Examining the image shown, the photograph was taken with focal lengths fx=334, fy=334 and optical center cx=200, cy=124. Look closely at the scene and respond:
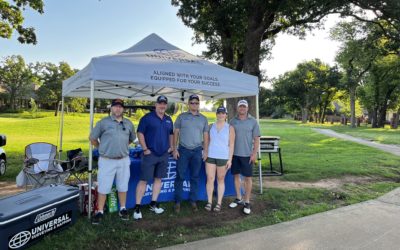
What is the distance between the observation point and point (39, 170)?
6.44 m

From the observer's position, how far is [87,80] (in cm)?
549

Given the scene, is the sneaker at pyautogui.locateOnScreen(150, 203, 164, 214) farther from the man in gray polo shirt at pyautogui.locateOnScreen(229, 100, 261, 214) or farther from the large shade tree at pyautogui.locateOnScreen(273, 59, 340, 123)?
the large shade tree at pyautogui.locateOnScreen(273, 59, 340, 123)

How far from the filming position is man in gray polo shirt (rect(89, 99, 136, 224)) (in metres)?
5.09

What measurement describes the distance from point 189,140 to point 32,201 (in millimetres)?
2532

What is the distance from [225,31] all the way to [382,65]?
3735 cm

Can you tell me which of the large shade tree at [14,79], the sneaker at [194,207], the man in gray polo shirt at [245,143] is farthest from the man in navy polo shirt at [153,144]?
the large shade tree at [14,79]

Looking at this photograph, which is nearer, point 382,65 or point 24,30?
point 24,30

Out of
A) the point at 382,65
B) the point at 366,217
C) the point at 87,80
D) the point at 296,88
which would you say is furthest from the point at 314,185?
the point at 296,88

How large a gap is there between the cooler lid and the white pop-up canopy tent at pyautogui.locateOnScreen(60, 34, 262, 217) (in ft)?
1.93

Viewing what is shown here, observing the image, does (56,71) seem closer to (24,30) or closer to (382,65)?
(24,30)

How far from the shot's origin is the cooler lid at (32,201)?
388 cm

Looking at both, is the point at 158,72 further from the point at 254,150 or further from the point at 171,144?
the point at 254,150

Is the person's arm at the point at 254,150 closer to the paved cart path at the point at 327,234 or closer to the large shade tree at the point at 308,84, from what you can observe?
the paved cart path at the point at 327,234

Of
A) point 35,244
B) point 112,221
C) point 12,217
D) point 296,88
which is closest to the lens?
point 12,217
